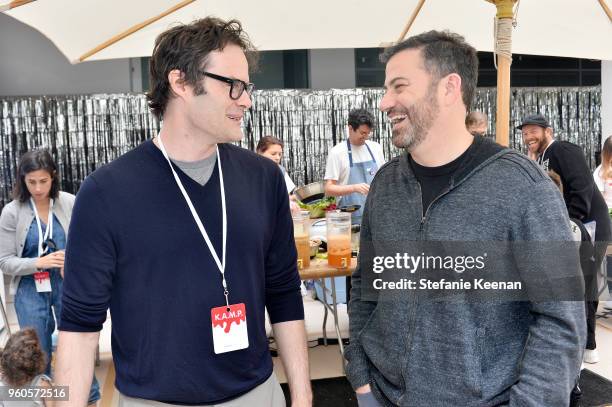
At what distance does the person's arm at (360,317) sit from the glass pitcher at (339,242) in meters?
1.18

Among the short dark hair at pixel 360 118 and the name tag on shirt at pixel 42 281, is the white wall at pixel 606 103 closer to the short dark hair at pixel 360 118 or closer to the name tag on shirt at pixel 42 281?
the short dark hair at pixel 360 118

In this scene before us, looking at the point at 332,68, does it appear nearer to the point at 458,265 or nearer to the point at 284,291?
the point at 284,291

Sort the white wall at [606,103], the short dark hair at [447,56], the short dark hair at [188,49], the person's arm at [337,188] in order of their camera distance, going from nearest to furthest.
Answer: the short dark hair at [188,49], the short dark hair at [447,56], the person's arm at [337,188], the white wall at [606,103]

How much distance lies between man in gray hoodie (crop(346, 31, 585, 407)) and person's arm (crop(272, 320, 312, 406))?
0.18m

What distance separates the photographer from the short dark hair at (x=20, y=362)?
2.66m

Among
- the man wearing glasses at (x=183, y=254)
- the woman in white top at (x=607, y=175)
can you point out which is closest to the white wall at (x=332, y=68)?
the woman in white top at (x=607, y=175)

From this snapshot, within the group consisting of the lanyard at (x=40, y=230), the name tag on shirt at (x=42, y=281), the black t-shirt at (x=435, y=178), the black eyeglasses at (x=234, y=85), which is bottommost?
the name tag on shirt at (x=42, y=281)

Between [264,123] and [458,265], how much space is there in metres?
5.33

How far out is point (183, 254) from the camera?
55.2 inches

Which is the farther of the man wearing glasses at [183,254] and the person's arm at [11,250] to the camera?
the person's arm at [11,250]

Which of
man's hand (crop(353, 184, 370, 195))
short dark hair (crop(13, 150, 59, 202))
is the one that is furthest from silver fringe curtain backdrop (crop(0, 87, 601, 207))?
short dark hair (crop(13, 150, 59, 202))

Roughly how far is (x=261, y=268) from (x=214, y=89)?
494 mm

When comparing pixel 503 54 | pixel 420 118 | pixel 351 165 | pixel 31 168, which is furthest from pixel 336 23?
pixel 351 165

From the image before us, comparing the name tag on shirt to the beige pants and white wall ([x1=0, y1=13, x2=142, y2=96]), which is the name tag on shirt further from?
white wall ([x1=0, y1=13, x2=142, y2=96])
